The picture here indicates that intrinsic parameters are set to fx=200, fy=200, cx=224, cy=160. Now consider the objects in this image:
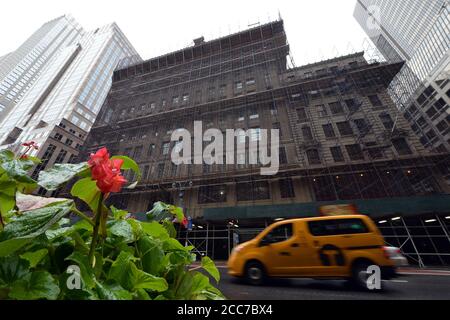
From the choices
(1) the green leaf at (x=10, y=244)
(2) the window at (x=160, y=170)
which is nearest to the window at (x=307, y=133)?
(2) the window at (x=160, y=170)

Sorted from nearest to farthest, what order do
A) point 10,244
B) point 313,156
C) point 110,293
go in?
point 10,244 < point 110,293 < point 313,156

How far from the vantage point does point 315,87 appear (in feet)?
71.4

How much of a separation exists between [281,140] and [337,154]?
5.09m

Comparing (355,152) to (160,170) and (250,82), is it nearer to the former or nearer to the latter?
(250,82)

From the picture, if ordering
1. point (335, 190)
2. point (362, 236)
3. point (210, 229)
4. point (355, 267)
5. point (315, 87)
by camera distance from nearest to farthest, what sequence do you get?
point (355, 267) → point (362, 236) → point (335, 190) → point (210, 229) → point (315, 87)

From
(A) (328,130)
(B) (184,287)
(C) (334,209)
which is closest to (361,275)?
(B) (184,287)

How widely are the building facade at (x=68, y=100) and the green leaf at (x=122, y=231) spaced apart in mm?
48268

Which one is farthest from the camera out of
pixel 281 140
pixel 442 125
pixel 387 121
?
pixel 442 125

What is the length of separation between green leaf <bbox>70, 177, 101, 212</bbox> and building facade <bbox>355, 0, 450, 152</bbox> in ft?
103

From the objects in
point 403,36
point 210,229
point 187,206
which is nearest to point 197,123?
point 187,206

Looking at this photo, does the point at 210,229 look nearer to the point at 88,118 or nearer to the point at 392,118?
the point at 392,118

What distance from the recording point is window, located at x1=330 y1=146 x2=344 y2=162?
17881 millimetres

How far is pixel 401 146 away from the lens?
17.4 metres

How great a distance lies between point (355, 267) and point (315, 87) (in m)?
22.2
